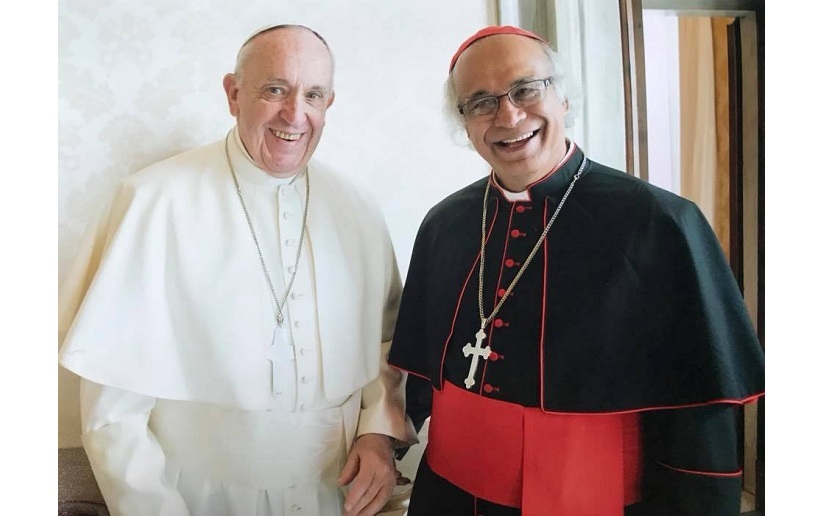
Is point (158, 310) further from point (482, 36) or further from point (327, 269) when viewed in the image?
point (482, 36)

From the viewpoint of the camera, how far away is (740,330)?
103 centimetres

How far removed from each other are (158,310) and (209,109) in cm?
44

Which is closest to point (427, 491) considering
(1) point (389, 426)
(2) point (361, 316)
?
(1) point (389, 426)

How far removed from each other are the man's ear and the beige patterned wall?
2 centimetres

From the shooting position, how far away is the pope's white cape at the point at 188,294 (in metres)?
1.13

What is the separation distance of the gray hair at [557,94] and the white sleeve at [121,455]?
2.95ft

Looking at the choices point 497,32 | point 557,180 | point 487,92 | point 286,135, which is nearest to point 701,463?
point 557,180

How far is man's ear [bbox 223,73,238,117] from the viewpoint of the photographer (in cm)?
119

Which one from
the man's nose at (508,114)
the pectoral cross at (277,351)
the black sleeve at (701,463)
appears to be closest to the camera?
the black sleeve at (701,463)

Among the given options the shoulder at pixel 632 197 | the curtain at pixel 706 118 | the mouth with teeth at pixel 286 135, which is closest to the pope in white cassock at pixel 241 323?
the mouth with teeth at pixel 286 135

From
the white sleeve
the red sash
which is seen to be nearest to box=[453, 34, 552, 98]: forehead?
the red sash

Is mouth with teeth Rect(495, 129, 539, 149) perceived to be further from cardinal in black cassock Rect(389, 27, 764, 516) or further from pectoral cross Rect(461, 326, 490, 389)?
pectoral cross Rect(461, 326, 490, 389)

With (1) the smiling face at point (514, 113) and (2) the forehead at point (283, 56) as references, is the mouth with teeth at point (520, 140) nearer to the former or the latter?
(1) the smiling face at point (514, 113)

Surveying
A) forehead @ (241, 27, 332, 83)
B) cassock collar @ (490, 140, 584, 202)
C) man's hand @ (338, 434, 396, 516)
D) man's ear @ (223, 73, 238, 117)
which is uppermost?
forehead @ (241, 27, 332, 83)
